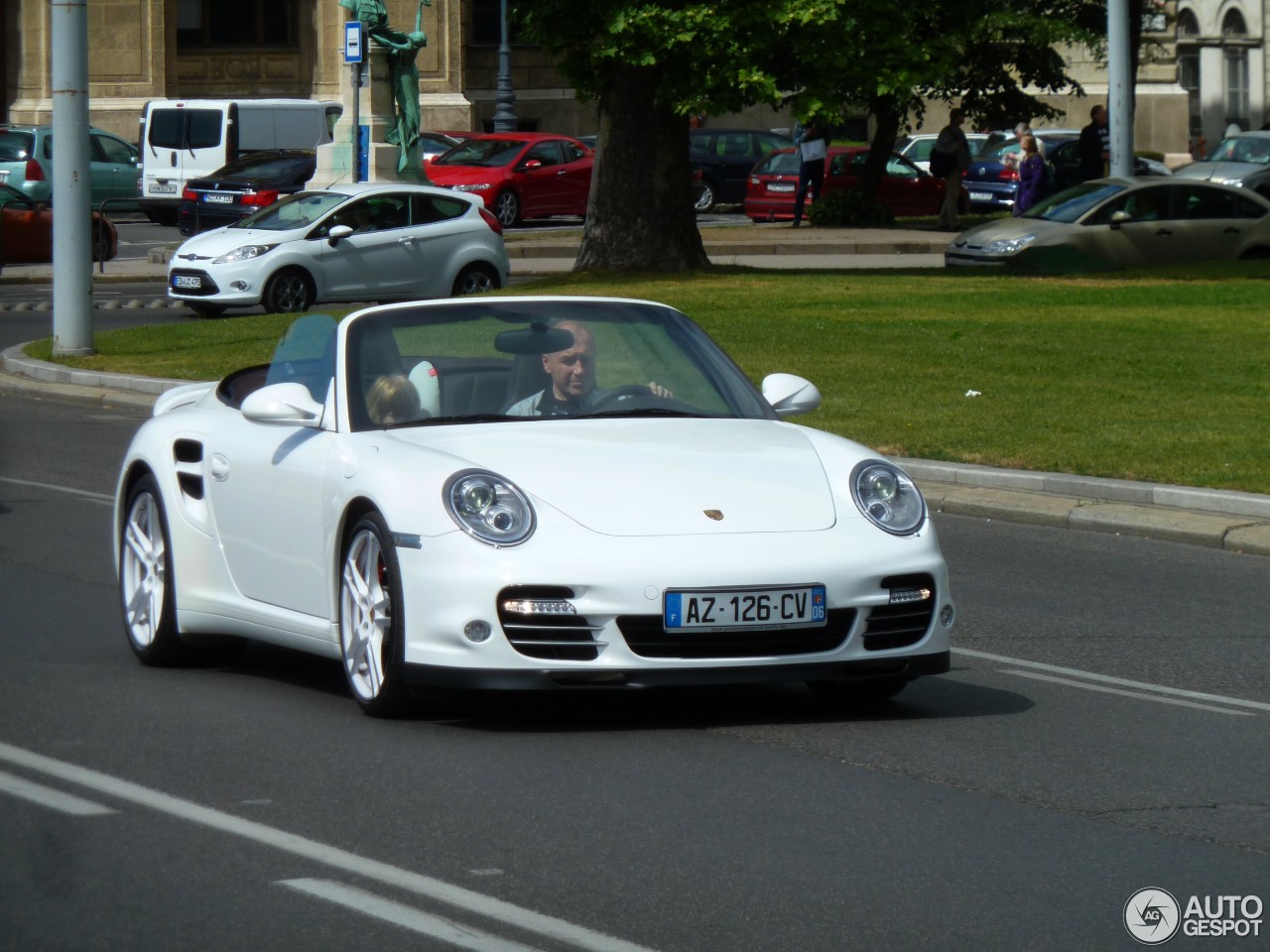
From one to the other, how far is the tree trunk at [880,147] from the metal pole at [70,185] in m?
22.5

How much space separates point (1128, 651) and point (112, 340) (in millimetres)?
15384

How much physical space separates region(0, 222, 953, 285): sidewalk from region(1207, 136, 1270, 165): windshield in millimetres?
8023

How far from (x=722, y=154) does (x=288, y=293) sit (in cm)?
2324

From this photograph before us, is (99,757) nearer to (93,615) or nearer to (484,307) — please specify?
(484,307)

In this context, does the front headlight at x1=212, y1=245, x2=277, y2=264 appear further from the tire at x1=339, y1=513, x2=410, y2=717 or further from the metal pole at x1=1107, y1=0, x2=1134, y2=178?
the tire at x1=339, y1=513, x2=410, y2=717

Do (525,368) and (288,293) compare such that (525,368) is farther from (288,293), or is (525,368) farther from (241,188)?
(241,188)

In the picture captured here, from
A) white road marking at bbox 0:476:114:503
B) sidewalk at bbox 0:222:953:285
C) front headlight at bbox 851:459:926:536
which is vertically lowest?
white road marking at bbox 0:476:114:503

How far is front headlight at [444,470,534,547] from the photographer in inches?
263

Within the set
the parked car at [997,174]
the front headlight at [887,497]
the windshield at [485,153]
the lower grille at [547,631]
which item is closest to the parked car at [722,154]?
the parked car at [997,174]

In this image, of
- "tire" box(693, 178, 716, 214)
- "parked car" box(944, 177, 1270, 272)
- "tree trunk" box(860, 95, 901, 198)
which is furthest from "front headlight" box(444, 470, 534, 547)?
"tire" box(693, 178, 716, 214)

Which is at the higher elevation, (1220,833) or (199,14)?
(199,14)

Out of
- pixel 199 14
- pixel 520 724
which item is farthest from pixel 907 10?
pixel 199 14

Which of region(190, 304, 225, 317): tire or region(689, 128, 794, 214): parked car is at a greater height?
region(689, 128, 794, 214): parked car

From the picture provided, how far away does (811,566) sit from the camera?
674cm
